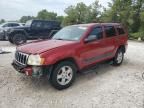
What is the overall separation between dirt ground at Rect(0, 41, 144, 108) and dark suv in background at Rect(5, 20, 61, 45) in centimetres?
766

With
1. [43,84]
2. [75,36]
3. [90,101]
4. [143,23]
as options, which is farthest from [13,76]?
[143,23]

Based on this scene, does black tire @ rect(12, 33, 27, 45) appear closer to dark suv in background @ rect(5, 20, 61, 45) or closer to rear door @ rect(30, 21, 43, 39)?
dark suv in background @ rect(5, 20, 61, 45)

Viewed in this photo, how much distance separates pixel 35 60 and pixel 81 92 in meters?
1.41

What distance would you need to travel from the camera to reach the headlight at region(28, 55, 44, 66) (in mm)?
4801

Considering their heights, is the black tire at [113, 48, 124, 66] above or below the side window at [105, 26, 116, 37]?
below

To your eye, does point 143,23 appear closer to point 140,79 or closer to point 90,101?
point 140,79

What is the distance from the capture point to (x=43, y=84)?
5.62m

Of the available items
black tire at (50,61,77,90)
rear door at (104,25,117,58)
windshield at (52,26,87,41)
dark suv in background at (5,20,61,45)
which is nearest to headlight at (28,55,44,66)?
black tire at (50,61,77,90)

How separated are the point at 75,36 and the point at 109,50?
5.11 ft

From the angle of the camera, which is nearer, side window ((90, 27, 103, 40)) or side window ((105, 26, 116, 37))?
side window ((90, 27, 103, 40))

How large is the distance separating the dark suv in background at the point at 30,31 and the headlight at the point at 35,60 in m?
8.74

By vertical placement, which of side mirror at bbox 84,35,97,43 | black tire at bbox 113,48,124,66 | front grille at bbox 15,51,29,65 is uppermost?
side mirror at bbox 84,35,97,43

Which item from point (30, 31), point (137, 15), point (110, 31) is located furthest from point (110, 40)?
point (137, 15)

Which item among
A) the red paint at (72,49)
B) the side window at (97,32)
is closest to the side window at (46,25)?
the red paint at (72,49)
